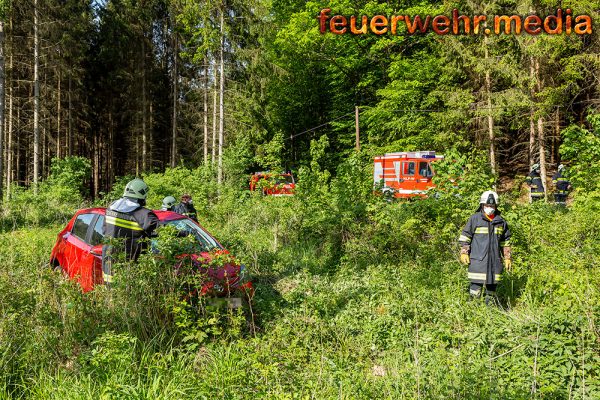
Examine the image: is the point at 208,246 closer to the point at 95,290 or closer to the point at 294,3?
the point at 95,290

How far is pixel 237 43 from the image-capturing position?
1966 centimetres

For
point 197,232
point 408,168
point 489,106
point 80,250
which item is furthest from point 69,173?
point 489,106

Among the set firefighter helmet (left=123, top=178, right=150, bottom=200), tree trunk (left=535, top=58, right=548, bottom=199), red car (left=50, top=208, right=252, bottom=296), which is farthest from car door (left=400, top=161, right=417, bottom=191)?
firefighter helmet (left=123, top=178, right=150, bottom=200)

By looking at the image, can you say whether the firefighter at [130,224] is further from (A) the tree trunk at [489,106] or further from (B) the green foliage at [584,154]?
(A) the tree trunk at [489,106]

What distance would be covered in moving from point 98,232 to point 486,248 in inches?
217

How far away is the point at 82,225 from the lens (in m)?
6.48

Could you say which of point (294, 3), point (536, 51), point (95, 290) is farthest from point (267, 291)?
point (294, 3)

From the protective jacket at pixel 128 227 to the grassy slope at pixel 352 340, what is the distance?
1.81 ft

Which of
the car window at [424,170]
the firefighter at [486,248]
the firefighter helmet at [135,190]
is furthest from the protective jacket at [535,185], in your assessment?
the firefighter helmet at [135,190]

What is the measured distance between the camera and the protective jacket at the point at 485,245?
5.64m

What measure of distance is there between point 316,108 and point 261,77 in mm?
8709

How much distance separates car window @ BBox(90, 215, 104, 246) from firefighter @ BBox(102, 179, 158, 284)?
1249mm

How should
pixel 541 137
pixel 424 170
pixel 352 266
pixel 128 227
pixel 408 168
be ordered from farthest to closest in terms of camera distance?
pixel 408 168
pixel 424 170
pixel 541 137
pixel 352 266
pixel 128 227

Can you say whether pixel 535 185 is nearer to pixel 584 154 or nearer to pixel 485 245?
pixel 584 154
